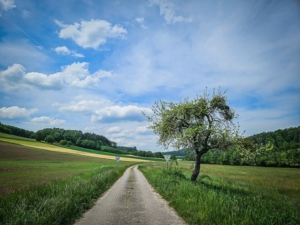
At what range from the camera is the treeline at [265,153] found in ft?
40.6

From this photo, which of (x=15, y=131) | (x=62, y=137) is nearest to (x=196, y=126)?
(x=15, y=131)

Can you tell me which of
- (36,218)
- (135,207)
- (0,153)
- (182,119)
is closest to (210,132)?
(182,119)

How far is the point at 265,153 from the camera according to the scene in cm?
1283

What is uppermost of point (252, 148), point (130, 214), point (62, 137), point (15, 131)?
point (252, 148)

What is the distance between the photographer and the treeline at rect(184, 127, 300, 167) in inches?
487

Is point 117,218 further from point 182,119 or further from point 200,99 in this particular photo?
Result: point 200,99

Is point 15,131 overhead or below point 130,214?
below

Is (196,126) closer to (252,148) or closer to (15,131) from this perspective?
(252,148)

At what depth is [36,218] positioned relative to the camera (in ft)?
19.1

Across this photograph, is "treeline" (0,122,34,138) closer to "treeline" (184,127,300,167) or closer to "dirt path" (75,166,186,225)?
"treeline" (184,127,300,167)

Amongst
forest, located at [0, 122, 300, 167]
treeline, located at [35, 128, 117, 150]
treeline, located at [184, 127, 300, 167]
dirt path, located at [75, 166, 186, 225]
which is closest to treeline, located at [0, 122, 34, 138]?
forest, located at [0, 122, 300, 167]

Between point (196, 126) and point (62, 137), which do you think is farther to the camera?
point (62, 137)

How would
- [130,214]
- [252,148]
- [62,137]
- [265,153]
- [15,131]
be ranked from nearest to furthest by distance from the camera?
1. [130,214]
2. [265,153]
3. [252,148]
4. [15,131]
5. [62,137]

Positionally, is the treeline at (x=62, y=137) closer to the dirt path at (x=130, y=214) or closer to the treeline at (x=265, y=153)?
the treeline at (x=265, y=153)
